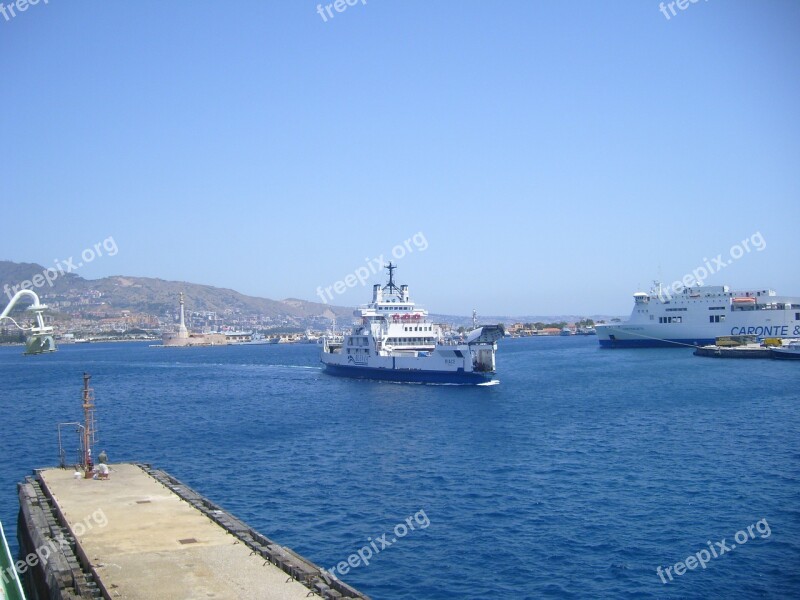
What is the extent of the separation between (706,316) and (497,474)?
7523 centimetres

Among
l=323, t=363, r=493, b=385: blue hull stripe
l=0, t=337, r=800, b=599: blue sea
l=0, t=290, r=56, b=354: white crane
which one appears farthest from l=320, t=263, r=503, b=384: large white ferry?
l=0, t=290, r=56, b=354: white crane

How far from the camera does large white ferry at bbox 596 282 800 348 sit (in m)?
89.2

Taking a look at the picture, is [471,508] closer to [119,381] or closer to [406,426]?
[406,426]

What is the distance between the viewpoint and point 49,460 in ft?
94.8

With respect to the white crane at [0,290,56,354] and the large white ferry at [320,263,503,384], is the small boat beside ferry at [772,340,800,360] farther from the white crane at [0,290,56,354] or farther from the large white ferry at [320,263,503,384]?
the white crane at [0,290,56,354]

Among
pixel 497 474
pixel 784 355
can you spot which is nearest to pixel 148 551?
pixel 497 474

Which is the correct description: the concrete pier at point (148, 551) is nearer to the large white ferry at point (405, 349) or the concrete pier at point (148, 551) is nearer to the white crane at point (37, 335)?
the white crane at point (37, 335)

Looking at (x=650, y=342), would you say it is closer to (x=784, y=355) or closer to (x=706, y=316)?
(x=706, y=316)

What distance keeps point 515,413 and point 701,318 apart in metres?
61.4

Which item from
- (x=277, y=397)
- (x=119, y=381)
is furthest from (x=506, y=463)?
(x=119, y=381)

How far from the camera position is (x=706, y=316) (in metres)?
91.7

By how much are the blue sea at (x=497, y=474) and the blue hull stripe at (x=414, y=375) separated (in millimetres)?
1689

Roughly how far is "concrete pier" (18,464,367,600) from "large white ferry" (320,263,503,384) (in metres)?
34.5

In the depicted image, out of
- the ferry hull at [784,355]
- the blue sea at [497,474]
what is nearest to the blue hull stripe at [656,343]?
the ferry hull at [784,355]
